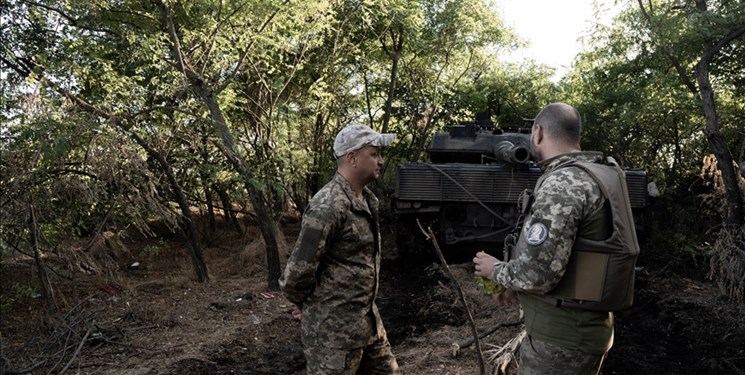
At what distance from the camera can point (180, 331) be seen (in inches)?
261

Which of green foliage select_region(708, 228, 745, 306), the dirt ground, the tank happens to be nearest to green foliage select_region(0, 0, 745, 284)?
the dirt ground

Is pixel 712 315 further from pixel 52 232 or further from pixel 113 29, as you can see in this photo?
pixel 113 29

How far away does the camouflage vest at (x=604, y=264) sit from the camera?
2.46m

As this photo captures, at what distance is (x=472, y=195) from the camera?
342 inches

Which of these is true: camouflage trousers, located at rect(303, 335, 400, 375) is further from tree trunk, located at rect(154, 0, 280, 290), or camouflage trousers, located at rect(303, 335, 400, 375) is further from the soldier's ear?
tree trunk, located at rect(154, 0, 280, 290)

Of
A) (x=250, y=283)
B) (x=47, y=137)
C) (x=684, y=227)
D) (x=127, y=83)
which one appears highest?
(x=127, y=83)

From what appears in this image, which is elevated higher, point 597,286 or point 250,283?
point 597,286

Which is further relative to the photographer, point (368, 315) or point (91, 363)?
point (91, 363)

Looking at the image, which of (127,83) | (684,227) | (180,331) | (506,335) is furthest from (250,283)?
(684,227)

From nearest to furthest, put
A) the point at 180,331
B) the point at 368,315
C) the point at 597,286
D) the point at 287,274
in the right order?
the point at 597,286, the point at 287,274, the point at 368,315, the point at 180,331

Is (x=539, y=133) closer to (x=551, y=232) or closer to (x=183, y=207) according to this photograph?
(x=551, y=232)

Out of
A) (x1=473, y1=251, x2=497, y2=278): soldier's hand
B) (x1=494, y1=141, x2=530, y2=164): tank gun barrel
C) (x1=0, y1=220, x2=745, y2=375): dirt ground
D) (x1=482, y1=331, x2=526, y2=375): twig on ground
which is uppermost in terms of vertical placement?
(x1=494, y1=141, x2=530, y2=164): tank gun barrel

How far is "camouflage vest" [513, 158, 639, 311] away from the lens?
2459 millimetres

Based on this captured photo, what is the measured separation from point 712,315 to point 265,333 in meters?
4.51
